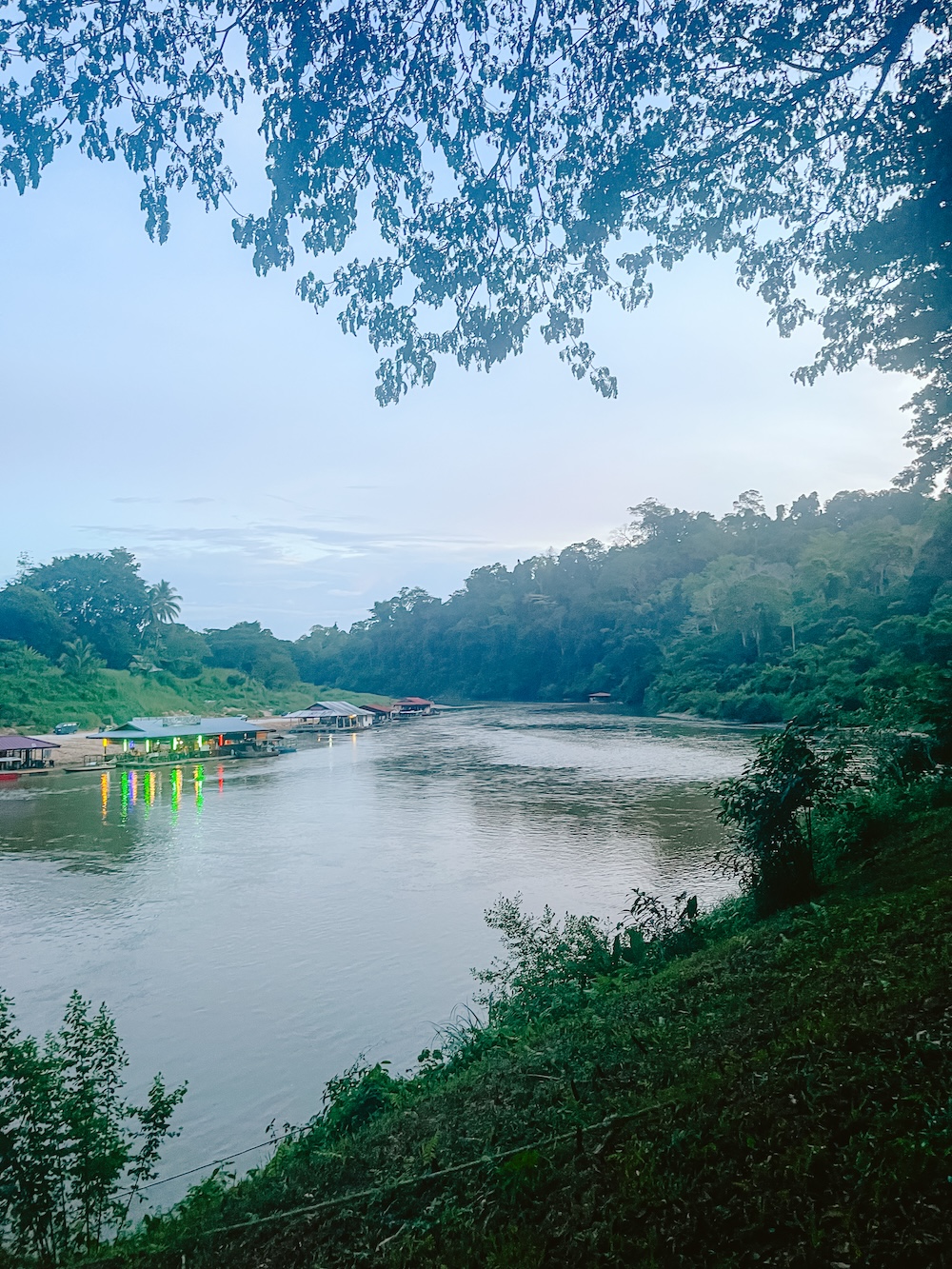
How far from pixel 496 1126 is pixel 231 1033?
4.58 metres

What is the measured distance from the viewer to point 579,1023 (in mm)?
4305

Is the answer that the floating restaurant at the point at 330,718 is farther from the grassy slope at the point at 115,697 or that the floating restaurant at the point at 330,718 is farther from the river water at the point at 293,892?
the river water at the point at 293,892

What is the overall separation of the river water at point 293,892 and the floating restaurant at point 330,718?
18.1 meters

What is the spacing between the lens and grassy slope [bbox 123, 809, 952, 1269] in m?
1.84

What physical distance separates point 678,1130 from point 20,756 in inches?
1192

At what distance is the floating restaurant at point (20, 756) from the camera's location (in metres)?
25.9

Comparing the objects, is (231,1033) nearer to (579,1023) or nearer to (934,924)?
(579,1023)

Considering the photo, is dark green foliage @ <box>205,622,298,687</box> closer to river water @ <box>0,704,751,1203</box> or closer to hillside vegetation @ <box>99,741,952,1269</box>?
river water @ <box>0,704,751,1203</box>

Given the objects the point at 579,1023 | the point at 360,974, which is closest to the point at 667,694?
the point at 360,974

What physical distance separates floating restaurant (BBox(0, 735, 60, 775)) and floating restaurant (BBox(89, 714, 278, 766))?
2483mm

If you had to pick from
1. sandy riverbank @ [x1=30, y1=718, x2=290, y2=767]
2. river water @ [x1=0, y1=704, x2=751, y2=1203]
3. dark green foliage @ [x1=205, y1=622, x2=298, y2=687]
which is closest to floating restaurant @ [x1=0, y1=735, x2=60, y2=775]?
sandy riverbank @ [x1=30, y1=718, x2=290, y2=767]

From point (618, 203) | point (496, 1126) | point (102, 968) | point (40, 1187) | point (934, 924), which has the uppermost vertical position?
point (618, 203)

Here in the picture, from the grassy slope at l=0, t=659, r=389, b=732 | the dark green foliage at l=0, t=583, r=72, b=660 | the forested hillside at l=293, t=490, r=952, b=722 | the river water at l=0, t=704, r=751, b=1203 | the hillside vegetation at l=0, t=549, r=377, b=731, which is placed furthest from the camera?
the dark green foliage at l=0, t=583, r=72, b=660

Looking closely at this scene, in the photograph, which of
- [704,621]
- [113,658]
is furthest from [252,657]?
[704,621]
